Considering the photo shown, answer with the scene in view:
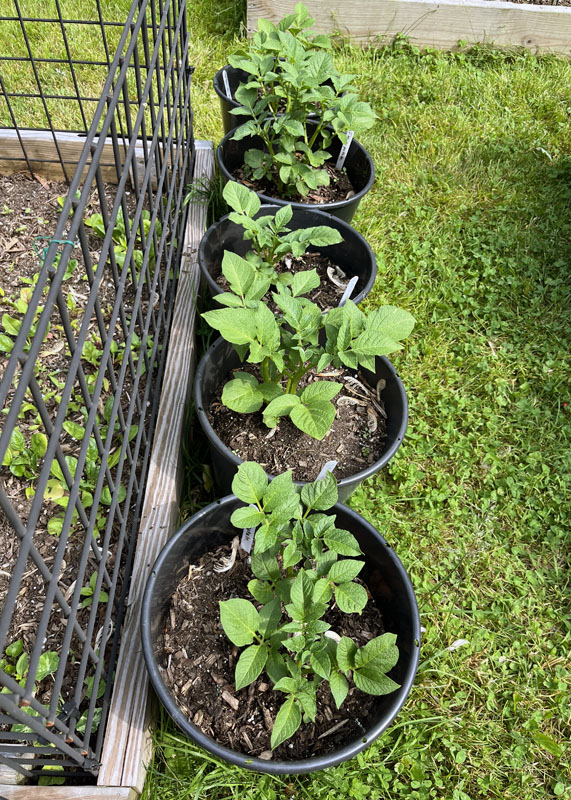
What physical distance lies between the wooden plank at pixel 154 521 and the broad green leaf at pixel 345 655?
1.47 feet

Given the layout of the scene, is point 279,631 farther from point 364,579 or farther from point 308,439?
point 308,439

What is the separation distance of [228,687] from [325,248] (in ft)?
4.99

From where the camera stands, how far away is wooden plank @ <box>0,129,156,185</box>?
232 centimetres

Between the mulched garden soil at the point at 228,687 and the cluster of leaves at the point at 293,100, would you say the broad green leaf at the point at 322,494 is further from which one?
the cluster of leaves at the point at 293,100

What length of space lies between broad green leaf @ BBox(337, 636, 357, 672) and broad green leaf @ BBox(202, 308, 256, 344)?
68 centimetres

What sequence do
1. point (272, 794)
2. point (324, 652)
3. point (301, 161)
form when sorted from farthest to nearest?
point (301, 161) → point (272, 794) → point (324, 652)

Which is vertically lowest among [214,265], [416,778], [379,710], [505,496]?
[416,778]

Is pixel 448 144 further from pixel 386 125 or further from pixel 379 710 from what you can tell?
pixel 379 710

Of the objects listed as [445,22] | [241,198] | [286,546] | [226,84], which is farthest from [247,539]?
[445,22]

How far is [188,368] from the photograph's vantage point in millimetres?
1845

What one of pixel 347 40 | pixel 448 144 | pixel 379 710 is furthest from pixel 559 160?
pixel 379 710

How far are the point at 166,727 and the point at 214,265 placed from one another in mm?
1416

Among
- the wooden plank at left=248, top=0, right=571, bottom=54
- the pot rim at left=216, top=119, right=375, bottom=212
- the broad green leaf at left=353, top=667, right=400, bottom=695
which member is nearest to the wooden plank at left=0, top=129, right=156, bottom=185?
the pot rim at left=216, top=119, right=375, bottom=212

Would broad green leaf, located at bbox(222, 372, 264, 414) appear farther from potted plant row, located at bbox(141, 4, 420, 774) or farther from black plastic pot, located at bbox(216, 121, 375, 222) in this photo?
black plastic pot, located at bbox(216, 121, 375, 222)
